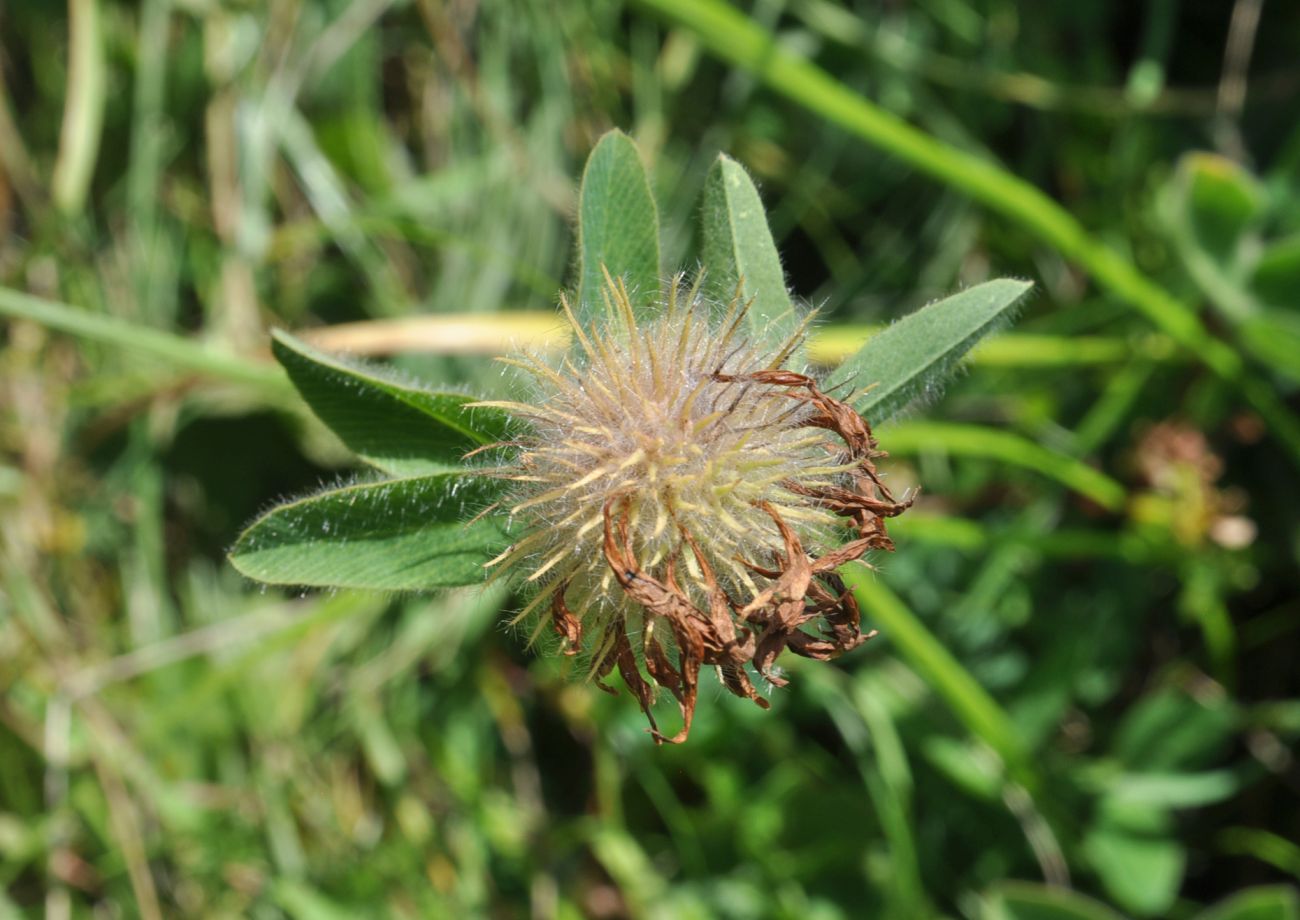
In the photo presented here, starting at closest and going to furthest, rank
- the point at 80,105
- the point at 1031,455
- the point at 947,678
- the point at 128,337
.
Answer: the point at 128,337 → the point at 947,678 → the point at 1031,455 → the point at 80,105

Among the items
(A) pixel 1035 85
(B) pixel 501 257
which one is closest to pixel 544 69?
(B) pixel 501 257

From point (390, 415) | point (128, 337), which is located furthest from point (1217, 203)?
point (128, 337)

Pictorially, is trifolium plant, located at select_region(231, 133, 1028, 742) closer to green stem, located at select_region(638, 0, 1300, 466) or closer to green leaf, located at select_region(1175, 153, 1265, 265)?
green stem, located at select_region(638, 0, 1300, 466)

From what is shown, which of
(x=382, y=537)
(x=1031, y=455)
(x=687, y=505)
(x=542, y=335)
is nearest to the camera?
(x=687, y=505)

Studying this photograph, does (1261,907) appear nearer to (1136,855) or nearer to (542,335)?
(1136,855)

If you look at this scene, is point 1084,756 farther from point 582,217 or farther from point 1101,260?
point 582,217

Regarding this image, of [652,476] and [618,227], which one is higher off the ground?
[618,227]

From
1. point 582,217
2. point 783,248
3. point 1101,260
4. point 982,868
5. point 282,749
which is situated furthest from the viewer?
point 783,248

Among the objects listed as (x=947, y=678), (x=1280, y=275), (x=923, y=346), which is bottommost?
(x=947, y=678)
